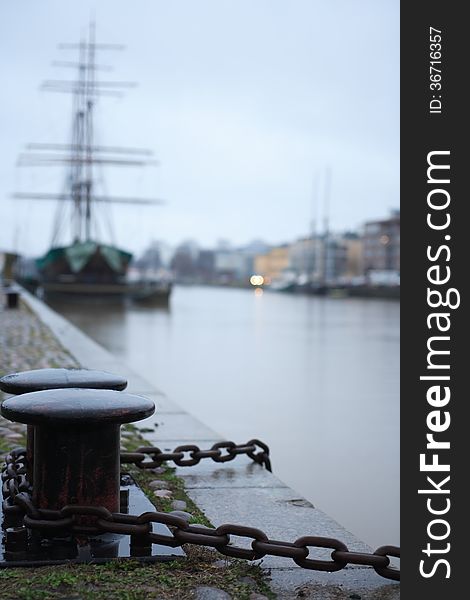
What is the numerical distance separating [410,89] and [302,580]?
2.26 metres

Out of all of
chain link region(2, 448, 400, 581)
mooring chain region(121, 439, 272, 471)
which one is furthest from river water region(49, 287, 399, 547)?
chain link region(2, 448, 400, 581)

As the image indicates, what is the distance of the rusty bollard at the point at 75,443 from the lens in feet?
12.2

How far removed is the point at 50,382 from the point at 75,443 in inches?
32.5

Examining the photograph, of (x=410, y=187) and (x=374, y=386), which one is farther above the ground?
(x=410, y=187)

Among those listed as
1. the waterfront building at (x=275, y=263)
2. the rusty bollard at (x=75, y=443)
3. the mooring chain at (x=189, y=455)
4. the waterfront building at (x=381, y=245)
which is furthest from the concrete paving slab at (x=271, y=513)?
the waterfront building at (x=275, y=263)

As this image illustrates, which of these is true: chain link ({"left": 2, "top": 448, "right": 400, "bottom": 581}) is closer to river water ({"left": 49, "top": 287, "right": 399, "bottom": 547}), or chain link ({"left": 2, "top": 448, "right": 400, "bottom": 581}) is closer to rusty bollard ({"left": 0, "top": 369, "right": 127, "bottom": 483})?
rusty bollard ({"left": 0, "top": 369, "right": 127, "bottom": 483})

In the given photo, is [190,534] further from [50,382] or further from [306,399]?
[306,399]

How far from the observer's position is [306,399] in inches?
515

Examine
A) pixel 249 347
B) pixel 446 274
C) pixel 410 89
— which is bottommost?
pixel 249 347

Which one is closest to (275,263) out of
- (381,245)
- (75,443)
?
(381,245)

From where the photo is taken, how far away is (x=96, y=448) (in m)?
3.85

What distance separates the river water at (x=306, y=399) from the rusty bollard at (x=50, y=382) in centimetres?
248

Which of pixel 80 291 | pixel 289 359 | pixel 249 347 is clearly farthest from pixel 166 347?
pixel 80 291

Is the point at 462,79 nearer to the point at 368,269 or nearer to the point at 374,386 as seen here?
the point at 374,386
